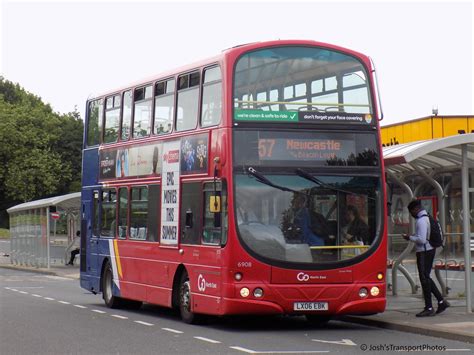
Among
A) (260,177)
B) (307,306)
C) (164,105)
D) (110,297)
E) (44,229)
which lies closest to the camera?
(307,306)

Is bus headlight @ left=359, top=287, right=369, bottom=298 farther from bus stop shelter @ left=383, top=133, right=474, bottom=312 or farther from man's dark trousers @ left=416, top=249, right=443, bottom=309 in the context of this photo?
bus stop shelter @ left=383, top=133, right=474, bottom=312

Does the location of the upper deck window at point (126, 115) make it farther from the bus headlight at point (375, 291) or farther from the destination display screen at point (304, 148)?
the bus headlight at point (375, 291)

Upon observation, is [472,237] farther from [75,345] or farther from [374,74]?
[75,345]

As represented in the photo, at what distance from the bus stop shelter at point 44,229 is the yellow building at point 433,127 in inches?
593

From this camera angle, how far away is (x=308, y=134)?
15.7 meters

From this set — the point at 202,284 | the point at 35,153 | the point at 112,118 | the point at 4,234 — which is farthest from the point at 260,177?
the point at 35,153

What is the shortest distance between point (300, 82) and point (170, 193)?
326 centimetres

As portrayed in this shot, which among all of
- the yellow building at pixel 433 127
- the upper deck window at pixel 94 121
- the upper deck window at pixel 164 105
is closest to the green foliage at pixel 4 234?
the yellow building at pixel 433 127

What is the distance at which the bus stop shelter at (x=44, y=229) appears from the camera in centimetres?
4184

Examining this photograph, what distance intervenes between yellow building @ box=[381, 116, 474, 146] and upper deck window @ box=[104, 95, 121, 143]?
89.0 ft

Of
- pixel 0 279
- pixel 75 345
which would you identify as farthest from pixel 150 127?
pixel 0 279

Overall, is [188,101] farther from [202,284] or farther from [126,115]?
[126,115]

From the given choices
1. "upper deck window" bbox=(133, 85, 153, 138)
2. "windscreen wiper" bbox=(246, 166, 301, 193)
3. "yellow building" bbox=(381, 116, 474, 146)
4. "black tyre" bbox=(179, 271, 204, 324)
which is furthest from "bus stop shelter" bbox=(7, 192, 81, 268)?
"windscreen wiper" bbox=(246, 166, 301, 193)

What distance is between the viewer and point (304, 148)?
15648mm
